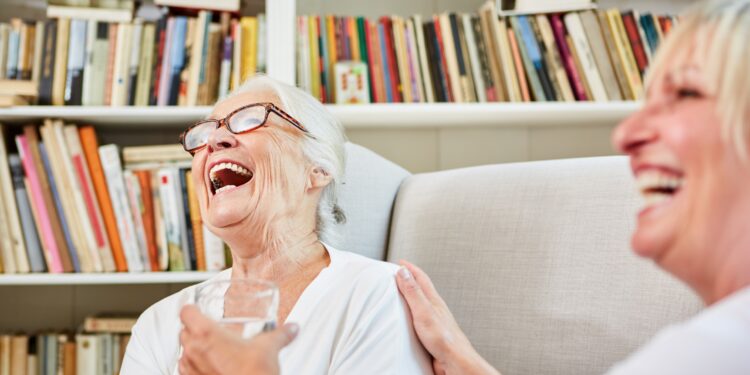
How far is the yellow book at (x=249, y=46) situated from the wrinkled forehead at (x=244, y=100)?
56cm

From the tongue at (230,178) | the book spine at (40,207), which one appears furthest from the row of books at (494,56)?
the book spine at (40,207)

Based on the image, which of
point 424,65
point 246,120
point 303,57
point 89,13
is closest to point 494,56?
point 424,65

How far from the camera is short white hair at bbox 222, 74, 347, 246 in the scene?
143 centimetres

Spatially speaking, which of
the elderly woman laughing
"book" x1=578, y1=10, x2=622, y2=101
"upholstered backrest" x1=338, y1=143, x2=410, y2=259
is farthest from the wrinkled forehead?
"book" x1=578, y1=10, x2=622, y2=101

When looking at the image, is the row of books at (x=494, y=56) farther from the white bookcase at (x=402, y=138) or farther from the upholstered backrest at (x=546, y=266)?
the upholstered backrest at (x=546, y=266)

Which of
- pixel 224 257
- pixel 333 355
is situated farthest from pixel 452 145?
pixel 333 355

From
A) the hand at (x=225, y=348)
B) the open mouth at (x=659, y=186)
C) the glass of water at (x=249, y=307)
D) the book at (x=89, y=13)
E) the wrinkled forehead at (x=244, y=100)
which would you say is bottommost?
the hand at (x=225, y=348)

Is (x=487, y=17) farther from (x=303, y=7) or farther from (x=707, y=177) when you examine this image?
(x=707, y=177)

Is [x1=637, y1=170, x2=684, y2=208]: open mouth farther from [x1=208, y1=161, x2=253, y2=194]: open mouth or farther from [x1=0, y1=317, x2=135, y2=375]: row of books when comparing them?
[x1=0, y1=317, x2=135, y2=375]: row of books

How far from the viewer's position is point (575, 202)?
1336mm

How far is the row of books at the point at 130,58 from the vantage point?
1948 millimetres

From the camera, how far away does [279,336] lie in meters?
0.70

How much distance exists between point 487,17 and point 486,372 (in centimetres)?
122

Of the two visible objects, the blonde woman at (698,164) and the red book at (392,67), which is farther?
the red book at (392,67)
